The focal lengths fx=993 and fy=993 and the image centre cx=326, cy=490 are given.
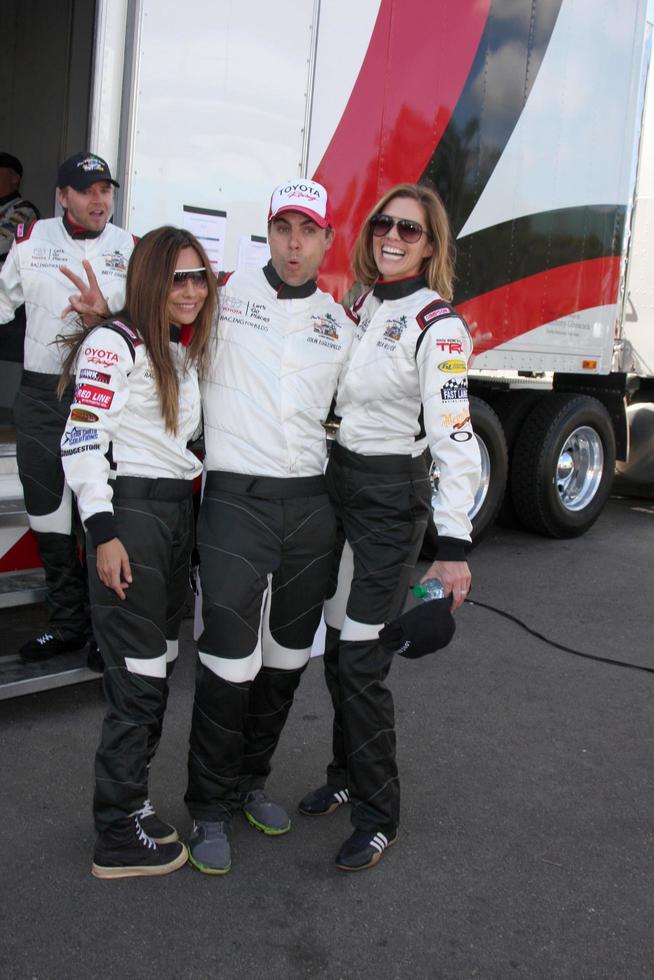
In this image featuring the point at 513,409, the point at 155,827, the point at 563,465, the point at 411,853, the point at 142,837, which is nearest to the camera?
the point at 142,837

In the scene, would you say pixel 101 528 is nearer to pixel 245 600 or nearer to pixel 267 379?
pixel 245 600

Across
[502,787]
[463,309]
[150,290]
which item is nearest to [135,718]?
[150,290]

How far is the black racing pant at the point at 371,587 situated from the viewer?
2715mm

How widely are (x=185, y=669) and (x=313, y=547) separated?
5.52 ft

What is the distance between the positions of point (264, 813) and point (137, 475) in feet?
3.59

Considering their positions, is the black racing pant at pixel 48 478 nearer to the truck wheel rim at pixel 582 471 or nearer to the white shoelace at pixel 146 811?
the white shoelace at pixel 146 811

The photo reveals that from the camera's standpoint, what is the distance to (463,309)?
5.49 meters

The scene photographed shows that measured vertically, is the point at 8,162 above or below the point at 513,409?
above

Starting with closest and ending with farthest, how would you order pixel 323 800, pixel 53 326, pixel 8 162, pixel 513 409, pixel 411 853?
pixel 411 853 → pixel 323 800 → pixel 53 326 → pixel 8 162 → pixel 513 409

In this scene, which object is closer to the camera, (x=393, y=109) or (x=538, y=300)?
(x=393, y=109)

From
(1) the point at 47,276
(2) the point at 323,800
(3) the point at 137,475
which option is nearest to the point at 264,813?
(2) the point at 323,800

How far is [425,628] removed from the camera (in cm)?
251

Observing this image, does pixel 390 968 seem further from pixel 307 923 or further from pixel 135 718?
pixel 135 718

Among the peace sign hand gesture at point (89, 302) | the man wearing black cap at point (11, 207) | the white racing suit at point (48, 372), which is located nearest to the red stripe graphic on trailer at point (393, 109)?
the white racing suit at point (48, 372)
